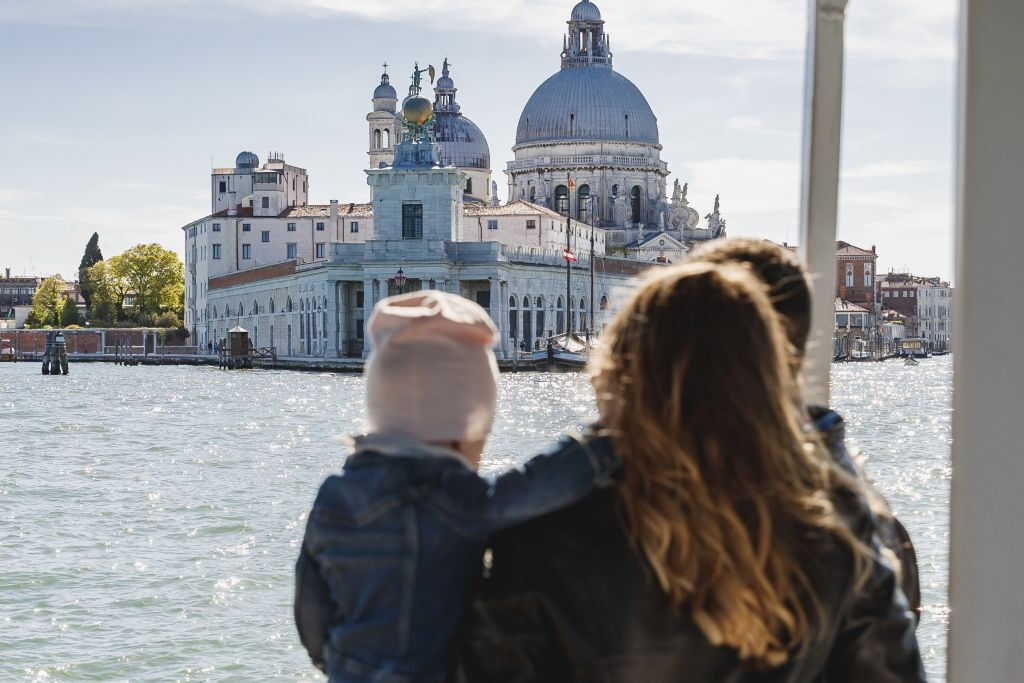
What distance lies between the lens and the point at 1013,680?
5.74 feet

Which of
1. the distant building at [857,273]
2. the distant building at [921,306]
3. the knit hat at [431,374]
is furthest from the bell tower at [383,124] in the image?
the knit hat at [431,374]

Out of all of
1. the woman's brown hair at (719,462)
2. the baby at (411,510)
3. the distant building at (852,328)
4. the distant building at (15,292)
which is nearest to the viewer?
the woman's brown hair at (719,462)

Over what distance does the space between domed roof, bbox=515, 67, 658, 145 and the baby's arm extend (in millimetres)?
63414

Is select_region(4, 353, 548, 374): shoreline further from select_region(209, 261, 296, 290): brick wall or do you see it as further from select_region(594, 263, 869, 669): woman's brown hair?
select_region(594, 263, 869, 669): woman's brown hair

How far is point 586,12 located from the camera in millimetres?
69375

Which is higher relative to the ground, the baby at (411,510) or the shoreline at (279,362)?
the baby at (411,510)

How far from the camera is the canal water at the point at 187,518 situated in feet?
25.6

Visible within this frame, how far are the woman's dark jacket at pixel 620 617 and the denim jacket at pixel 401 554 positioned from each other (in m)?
0.05

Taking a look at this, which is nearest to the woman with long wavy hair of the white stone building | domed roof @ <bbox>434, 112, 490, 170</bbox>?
the white stone building

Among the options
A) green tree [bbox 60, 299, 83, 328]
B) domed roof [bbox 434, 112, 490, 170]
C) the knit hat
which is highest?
domed roof [bbox 434, 112, 490, 170]

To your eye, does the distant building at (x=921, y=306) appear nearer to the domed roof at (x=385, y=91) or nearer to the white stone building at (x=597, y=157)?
the white stone building at (x=597, y=157)

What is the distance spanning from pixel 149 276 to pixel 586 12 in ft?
80.5

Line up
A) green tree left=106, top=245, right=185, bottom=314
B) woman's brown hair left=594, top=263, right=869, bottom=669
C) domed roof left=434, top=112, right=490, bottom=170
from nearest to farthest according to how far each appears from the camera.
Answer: woman's brown hair left=594, top=263, right=869, bottom=669, domed roof left=434, top=112, right=490, bottom=170, green tree left=106, top=245, right=185, bottom=314

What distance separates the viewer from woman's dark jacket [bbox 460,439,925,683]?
136 centimetres
